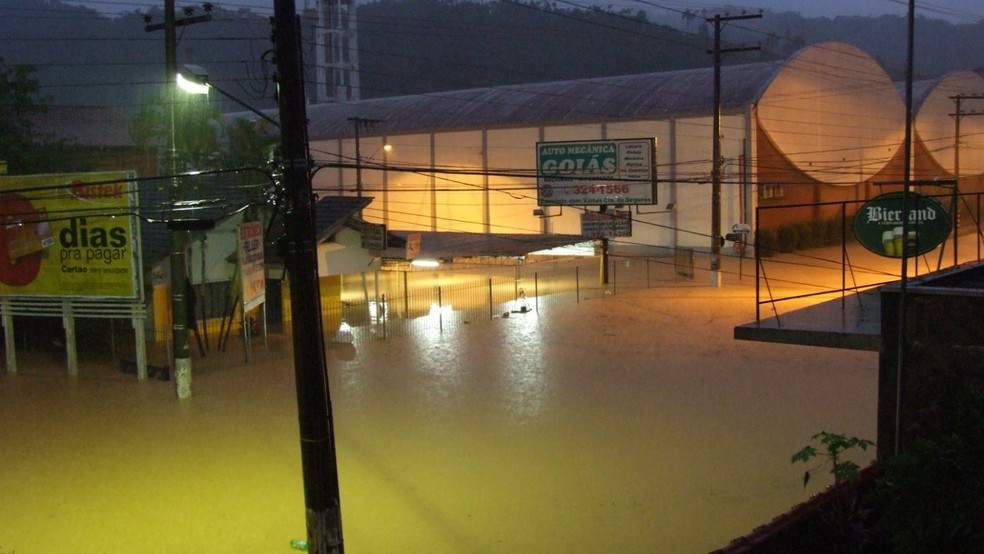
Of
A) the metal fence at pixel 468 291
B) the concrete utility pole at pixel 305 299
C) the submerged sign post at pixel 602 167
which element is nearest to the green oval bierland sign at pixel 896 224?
the concrete utility pole at pixel 305 299

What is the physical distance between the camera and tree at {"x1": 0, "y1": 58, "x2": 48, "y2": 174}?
85.0 feet

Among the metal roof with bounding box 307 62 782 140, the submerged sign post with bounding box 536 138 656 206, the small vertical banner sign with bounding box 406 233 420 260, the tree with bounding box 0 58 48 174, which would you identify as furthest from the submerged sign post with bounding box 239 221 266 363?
the metal roof with bounding box 307 62 782 140

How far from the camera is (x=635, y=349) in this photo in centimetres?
2355

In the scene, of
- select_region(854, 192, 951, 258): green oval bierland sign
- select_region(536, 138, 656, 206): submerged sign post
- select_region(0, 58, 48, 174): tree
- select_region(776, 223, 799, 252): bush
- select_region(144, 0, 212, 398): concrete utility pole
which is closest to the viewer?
select_region(854, 192, 951, 258): green oval bierland sign

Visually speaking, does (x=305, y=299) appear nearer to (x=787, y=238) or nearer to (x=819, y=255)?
(x=787, y=238)

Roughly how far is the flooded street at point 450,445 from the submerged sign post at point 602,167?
11672 millimetres

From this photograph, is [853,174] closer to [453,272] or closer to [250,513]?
[453,272]

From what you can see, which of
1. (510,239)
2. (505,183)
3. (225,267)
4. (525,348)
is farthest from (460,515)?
(505,183)

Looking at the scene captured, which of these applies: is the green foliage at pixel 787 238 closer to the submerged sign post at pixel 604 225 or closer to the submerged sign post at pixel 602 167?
the submerged sign post at pixel 602 167

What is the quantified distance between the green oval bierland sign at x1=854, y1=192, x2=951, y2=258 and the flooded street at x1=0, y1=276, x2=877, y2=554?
11.0 feet

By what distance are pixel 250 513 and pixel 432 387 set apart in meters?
7.70

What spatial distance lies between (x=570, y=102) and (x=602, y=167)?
1556 cm

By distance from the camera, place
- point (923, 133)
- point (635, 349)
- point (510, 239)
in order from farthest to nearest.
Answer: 1. point (923, 133)
2. point (510, 239)
3. point (635, 349)

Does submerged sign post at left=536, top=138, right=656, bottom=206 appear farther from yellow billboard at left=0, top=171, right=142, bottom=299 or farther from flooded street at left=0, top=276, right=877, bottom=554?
Result: yellow billboard at left=0, top=171, right=142, bottom=299
